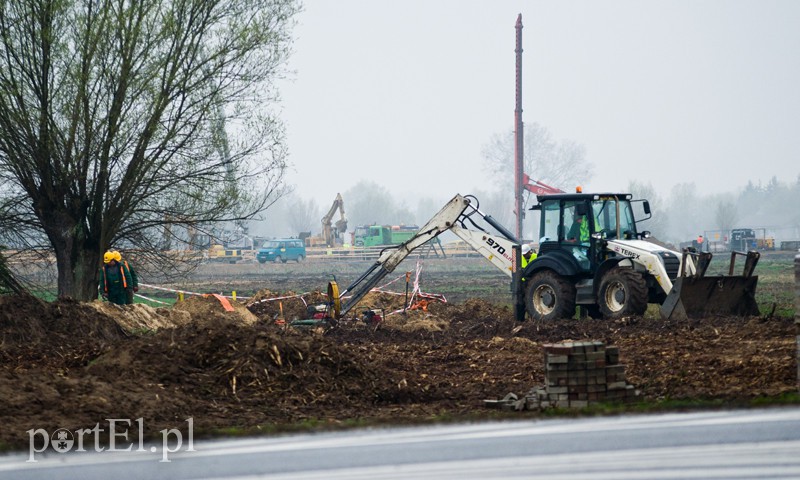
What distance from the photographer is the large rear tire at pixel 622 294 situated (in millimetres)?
18797

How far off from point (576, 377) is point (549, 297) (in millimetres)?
10640

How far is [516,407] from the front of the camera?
10133mm

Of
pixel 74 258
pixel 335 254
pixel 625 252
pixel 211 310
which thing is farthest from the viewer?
pixel 335 254

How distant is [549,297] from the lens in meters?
20.7

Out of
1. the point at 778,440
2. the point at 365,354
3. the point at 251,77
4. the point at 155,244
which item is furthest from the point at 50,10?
the point at 778,440

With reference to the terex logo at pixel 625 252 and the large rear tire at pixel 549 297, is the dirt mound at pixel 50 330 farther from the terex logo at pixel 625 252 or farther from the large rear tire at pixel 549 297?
the terex logo at pixel 625 252

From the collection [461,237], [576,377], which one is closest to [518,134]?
[461,237]

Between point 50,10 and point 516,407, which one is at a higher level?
point 50,10

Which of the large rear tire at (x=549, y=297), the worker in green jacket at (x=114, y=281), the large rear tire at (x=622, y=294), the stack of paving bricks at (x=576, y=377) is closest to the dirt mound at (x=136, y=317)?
the worker in green jacket at (x=114, y=281)

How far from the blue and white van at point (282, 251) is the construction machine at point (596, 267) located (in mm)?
49917

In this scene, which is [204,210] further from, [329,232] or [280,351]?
[329,232]

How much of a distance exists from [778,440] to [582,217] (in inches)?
494

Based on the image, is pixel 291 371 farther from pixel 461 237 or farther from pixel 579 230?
pixel 461 237

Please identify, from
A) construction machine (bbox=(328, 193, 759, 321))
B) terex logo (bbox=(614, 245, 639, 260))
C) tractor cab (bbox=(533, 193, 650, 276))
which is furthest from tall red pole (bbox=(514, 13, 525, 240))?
terex logo (bbox=(614, 245, 639, 260))
